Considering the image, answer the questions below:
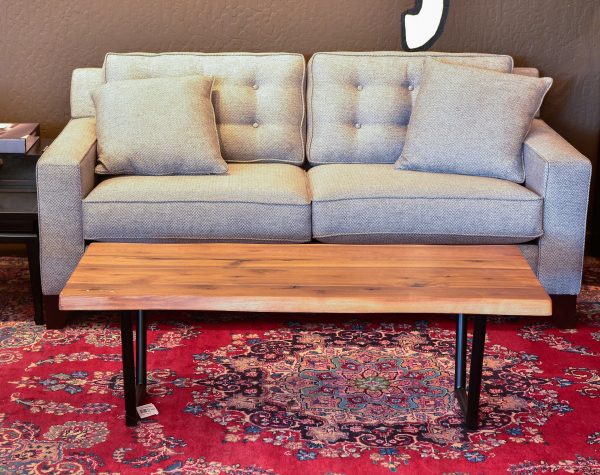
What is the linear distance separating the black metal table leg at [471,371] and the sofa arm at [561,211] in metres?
0.69

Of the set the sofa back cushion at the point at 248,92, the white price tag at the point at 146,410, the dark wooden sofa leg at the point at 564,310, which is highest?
the sofa back cushion at the point at 248,92

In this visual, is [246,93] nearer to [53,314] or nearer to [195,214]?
[195,214]

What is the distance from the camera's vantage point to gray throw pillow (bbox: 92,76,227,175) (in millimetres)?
3217

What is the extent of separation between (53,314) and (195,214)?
62 cm

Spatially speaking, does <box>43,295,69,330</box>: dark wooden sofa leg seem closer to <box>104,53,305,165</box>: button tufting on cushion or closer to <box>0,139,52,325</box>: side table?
<box>0,139,52,325</box>: side table

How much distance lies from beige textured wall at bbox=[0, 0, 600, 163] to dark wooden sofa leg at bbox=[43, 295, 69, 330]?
1.17m

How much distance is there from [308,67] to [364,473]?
1.94 metres

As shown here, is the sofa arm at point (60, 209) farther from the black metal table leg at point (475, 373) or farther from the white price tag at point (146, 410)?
the black metal table leg at point (475, 373)

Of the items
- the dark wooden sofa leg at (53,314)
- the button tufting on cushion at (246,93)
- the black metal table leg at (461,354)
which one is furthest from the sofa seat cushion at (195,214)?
the black metal table leg at (461,354)

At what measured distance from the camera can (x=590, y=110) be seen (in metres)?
3.93

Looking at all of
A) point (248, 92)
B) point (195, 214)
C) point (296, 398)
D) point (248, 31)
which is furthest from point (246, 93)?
point (296, 398)

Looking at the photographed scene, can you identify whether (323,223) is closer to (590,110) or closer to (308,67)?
(308,67)

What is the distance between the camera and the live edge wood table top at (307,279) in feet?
7.14

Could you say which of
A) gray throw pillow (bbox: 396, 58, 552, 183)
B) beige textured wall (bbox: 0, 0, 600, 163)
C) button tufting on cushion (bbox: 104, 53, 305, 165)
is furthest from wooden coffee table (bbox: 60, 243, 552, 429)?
beige textured wall (bbox: 0, 0, 600, 163)
